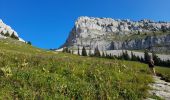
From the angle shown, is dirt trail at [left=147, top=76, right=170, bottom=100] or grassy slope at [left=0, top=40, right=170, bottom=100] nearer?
grassy slope at [left=0, top=40, right=170, bottom=100]

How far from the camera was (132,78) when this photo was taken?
2092 centimetres

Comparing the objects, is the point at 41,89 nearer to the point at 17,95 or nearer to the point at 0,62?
the point at 17,95

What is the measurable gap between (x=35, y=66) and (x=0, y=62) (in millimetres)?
2262

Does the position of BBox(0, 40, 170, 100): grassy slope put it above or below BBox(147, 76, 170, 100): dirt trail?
above

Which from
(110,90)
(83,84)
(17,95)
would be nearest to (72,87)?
(83,84)

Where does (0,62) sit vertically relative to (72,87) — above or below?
above

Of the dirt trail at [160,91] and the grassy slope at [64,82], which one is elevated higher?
the grassy slope at [64,82]

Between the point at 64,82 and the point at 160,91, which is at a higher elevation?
the point at 64,82

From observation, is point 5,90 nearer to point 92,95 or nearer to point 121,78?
point 92,95

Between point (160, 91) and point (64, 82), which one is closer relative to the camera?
point (64, 82)

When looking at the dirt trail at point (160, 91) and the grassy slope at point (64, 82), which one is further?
the dirt trail at point (160, 91)

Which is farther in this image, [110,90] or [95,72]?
[95,72]

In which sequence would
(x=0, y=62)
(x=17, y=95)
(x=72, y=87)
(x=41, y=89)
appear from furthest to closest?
(x=0, y=62) < (x=72, y=87) < (x=41, y=89) < (x=17, y=95)

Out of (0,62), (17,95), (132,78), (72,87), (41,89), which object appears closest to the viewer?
(17,95)
